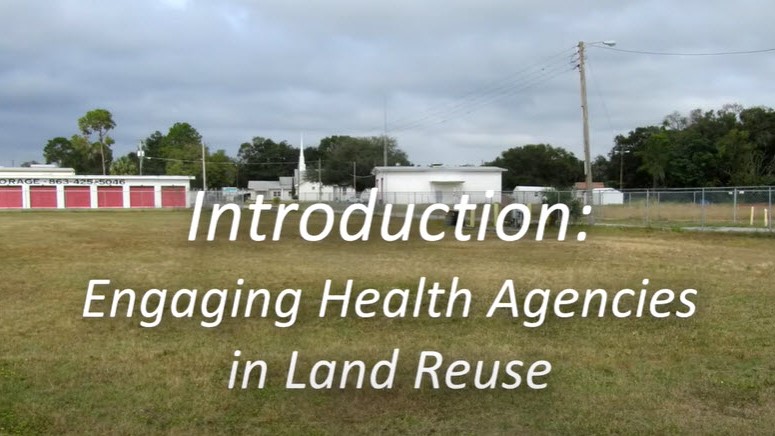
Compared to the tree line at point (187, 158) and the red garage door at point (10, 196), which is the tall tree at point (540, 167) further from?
the red garage door at point (10, 196)

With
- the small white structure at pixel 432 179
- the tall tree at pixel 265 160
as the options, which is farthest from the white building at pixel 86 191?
the tall tree at pixel 265 160

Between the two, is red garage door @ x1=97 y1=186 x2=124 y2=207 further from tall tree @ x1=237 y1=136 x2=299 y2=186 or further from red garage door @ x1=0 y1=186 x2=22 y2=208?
tall tree @ x1=237 y1=136 x2=299 y2=186

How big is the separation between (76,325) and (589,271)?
8.82 meters

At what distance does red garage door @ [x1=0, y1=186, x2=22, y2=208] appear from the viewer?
54938 mm

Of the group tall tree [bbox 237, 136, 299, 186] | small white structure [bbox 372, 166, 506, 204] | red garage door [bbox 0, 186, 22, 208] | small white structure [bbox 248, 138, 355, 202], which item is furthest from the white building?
tall tree [bbox 237, 136, 299, 186]

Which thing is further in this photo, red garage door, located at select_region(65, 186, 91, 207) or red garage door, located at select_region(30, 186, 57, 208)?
red garage door, located at select_region(65, 186, 91, 207)

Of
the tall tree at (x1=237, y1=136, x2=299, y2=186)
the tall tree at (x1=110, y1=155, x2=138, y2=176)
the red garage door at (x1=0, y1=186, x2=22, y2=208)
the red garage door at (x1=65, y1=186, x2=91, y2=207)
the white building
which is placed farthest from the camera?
the tall tree at (x1=237, y1=136, x2=299, y2=186)

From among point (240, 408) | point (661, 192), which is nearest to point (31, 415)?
point (240, 408)

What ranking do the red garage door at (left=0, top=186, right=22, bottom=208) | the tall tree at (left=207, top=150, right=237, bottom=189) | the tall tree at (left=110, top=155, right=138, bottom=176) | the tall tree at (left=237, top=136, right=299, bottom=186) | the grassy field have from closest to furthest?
the grassy field < the red garage door at (left=0, top=186, right=22, bottom=208) < the tall tree at (left=110, top=155, right=138, bottom=176) < the tall tree at (left=207, top=150, right=237, bottom=189) < the tall tree at (left=237, top=136, right=299, bottom=186)

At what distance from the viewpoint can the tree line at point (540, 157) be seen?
197 ft

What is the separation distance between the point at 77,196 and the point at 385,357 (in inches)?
2288

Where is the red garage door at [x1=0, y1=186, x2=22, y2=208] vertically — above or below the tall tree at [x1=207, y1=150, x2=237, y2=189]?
below

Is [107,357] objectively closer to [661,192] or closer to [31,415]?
[31,415]

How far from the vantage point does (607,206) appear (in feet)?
105
